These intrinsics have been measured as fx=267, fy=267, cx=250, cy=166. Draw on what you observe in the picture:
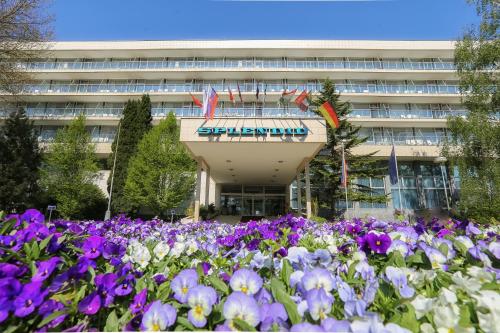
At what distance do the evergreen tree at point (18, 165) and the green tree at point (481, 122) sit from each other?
94.3 feet

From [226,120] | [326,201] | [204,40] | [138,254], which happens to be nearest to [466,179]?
[326,201]

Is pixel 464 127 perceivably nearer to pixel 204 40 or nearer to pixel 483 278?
pixel 483 278

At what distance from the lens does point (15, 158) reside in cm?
1944

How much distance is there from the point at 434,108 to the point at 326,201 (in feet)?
55.9

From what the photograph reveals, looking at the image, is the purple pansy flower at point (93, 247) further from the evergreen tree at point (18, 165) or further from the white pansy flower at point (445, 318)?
the evergreen tree at point (18, 165)

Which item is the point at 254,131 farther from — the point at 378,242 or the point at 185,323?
the point at 185,323

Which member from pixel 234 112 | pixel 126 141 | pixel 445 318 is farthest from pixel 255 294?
pixel 234 112

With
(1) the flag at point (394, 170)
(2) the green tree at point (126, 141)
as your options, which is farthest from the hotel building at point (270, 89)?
(1) the flag at point (394, 170)

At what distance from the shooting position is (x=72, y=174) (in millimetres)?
21641

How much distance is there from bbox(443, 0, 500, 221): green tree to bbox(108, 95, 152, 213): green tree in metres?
23.8

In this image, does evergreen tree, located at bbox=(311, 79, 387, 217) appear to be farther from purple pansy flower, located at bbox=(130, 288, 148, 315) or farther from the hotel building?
purple pansy flower, located at bbox=(130, 288, 148, 315)

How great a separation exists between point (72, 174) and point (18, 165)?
11.1 ft

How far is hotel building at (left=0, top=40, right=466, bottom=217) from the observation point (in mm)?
26312

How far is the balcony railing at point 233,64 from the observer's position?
96.6ft
